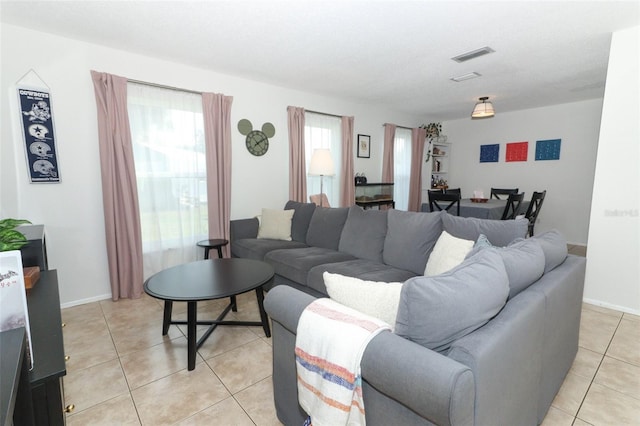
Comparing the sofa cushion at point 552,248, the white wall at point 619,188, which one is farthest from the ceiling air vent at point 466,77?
the sofa cushion at point 552,248

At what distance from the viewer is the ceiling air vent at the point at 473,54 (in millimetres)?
2879

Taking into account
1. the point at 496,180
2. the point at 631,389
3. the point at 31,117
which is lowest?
the point at 631,389

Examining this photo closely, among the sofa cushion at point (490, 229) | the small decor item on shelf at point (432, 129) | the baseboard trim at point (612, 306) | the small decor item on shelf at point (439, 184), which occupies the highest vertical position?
the small decor item on shelf at point (432, 129)

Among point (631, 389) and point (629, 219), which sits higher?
point (629, 219)

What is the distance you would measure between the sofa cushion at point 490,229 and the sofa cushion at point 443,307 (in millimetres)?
1114

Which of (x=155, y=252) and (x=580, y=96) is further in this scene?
(x=580, y=96)

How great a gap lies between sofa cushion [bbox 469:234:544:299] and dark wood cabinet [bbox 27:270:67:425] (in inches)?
63.8

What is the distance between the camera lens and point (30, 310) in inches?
54.2

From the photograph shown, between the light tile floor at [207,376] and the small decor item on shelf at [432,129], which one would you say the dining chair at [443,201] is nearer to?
the light tile floor at [207,376]

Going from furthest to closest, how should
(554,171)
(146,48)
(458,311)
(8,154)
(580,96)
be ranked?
(554,171), (580,96), (146,48), (8,154), (458,311)

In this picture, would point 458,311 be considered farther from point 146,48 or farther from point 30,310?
point 146,48

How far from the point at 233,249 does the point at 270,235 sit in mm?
452

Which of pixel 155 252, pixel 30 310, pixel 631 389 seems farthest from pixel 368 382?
pixel 155 252

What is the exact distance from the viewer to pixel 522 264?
1.32 m
